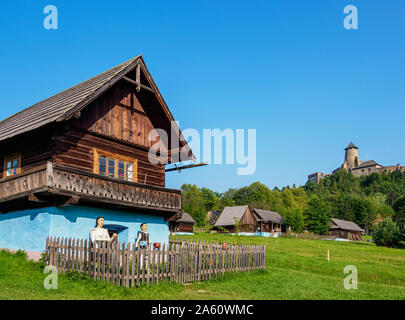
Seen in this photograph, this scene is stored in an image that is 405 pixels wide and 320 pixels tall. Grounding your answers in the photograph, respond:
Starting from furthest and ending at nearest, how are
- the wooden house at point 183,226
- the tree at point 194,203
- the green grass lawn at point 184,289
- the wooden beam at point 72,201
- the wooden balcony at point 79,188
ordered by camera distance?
the tree at point 194,203 → the wooden house at point 183,226 → the wooden beam at point 72,201 → the wooden balcony at point 79,188 → the green grass lawn at point 184,289

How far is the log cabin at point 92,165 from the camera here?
49.9 ft

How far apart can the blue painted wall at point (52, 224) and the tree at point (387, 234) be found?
45309 mm

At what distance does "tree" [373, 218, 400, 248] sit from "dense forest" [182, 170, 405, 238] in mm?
13097

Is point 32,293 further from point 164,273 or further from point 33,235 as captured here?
point 33,235

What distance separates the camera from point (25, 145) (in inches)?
700

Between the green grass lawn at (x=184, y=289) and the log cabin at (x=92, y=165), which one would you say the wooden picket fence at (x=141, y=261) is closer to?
the green grass lawn at (x=184, y=289)

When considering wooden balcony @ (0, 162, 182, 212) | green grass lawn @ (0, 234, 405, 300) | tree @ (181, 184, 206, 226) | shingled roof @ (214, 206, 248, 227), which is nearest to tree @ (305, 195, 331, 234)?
shingled roof @ (214, 206, 248, 227)

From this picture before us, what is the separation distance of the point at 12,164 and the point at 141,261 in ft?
34.5

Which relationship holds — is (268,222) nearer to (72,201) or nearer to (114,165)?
(114,165)

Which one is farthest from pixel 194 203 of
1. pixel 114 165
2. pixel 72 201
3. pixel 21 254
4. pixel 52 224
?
pixel 72 201

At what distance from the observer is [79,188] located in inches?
602

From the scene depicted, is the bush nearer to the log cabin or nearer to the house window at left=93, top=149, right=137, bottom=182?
the log cabin

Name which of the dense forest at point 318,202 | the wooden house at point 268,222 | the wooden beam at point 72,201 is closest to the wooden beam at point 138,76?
the wooden beam at point 72,201

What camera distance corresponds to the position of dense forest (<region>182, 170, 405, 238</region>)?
267 feet
